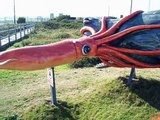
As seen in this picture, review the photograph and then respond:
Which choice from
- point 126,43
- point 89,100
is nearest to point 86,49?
point 126,43

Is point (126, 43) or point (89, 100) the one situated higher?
point (126, 43)

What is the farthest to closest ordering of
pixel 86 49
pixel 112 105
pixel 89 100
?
pixel 89 100 < pixel 112 105 < pixel 86 49

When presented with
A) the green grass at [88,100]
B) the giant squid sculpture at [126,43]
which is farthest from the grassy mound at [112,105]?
the giant squid sculpture at [126,43]

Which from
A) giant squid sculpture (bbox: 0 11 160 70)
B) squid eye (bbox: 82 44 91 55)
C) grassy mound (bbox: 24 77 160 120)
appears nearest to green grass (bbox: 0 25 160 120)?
grassy mound (bbox: 24 77 160 120)

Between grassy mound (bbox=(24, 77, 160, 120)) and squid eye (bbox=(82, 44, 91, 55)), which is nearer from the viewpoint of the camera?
squid eye (bbox=(82, 44, 91, 55))

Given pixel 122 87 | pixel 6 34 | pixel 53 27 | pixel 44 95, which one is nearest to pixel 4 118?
pixel 44 95

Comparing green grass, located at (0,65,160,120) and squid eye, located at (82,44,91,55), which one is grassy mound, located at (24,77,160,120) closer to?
green grass, located at (0,65,160,120)

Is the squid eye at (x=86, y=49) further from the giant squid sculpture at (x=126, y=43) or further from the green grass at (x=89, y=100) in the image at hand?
the green grass at (x=89, y=100)

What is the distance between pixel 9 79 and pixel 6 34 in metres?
12.1

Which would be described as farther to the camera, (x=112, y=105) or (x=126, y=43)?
(x=112, y=105)

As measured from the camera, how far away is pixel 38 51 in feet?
17.3

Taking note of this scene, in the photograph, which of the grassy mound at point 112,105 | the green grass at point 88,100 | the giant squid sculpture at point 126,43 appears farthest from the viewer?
the green grass at point 88,100

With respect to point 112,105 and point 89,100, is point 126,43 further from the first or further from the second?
point 89,100

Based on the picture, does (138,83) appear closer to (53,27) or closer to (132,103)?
(132,103)
